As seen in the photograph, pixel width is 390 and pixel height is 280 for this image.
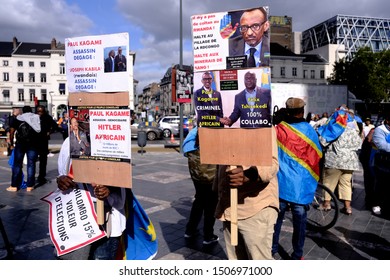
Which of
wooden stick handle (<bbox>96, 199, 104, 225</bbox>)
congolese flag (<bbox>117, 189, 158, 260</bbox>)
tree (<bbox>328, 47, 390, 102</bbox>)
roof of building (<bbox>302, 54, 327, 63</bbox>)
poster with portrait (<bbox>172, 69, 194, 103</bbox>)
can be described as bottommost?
congolese flag (<bbox>117, 189, 158, 260</bbox>)

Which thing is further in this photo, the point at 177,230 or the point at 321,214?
the point at 321,214

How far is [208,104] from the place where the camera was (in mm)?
2857

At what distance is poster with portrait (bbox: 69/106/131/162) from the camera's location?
2754 millimetres

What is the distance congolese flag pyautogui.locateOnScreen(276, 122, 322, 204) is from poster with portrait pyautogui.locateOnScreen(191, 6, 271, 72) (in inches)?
65.4

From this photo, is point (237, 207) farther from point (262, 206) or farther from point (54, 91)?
point (54, 91)

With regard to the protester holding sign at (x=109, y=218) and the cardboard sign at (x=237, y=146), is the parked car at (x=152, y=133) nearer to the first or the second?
the protester holding sign at (x=109, y=218)

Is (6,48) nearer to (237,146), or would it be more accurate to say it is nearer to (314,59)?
(314,59)

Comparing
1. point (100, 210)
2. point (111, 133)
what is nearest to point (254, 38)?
point (111, 133)

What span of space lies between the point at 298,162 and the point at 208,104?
1.63 meters

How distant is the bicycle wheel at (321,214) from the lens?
18.7ft

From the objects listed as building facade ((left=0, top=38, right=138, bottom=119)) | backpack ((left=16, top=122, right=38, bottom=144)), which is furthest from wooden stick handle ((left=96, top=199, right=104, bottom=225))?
building facade ((left=0, top=38, right=138, bottom=119))

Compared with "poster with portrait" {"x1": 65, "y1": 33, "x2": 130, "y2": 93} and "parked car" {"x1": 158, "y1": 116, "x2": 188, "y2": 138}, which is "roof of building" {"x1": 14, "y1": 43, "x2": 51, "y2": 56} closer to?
"parked car" {"x1": 158, "y1": 116, "x2": 188, "y2": 138}

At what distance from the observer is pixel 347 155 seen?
21.5ft
